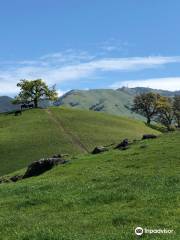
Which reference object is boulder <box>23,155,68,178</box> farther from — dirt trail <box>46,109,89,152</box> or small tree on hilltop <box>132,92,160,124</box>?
small tree on hilltop <box>132,92,160,124</box>

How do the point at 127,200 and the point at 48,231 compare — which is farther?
the point at 127,200

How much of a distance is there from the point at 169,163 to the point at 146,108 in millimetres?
132658

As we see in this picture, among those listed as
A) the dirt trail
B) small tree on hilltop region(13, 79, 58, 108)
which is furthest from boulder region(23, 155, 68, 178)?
small tree on hilltop region(13, 79, 58, 108)

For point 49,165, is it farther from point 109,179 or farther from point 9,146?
point 9,146

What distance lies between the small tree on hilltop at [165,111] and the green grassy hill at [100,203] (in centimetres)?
12630

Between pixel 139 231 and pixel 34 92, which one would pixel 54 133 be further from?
pixel 139 231

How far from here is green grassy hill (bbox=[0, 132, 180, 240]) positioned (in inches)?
862

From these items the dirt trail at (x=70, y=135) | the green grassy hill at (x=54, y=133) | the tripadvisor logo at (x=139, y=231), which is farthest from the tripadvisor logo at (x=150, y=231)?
the dirt trail at (x=70, y=135)

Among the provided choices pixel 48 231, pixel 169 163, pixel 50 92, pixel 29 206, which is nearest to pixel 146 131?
pixel 50 92

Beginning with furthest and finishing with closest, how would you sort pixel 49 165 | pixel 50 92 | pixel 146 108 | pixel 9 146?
1. pixel 146 108
2. pixel 50 92
3. pixel 9 146
4. pixel 49 165

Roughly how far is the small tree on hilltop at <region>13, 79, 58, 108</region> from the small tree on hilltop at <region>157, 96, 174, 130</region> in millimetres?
42376

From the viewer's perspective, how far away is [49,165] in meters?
55.7

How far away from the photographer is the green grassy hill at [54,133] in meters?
96.4

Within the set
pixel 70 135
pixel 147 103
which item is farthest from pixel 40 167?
pixel 147 103
